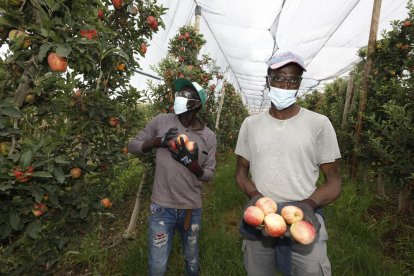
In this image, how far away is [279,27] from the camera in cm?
775

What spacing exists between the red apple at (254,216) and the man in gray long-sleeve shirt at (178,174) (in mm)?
649

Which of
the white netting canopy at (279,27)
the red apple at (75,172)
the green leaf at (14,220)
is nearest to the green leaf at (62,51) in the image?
the green leaf at (14,220)

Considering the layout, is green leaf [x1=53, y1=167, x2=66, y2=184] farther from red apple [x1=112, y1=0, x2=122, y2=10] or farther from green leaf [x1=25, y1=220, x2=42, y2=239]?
red apple [x1=112, y1=0, x2=122, y2=10]

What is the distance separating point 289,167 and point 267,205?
261 millimetres

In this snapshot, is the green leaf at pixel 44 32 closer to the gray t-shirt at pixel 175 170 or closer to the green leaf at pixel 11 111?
the green leaf at pixel 11 111

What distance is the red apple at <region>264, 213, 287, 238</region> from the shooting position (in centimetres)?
141

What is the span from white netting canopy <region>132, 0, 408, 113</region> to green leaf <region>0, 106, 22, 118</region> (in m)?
3.61

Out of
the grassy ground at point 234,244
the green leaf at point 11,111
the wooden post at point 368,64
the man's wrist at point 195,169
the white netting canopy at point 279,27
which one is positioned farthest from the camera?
the white netting canopy at point 279,27

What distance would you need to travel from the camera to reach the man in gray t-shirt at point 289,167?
157 centimetres

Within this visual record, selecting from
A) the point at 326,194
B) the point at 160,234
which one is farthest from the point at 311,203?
the point at 160,234

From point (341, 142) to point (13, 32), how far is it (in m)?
6.23

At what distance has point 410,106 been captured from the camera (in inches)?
140

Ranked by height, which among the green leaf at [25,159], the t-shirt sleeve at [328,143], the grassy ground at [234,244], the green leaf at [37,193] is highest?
the t-shirt sleeve at [328,143]

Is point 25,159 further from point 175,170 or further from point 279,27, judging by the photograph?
point 279,27
